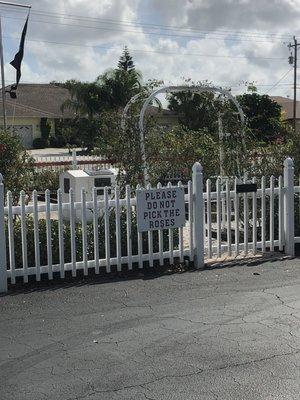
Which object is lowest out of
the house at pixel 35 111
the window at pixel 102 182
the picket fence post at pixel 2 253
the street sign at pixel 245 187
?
the picket fence post at pixel 2 253

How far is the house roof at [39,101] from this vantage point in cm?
5391

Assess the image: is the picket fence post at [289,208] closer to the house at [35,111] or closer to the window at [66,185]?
the window at [66,185]

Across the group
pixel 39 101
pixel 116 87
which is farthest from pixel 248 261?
pixel 39 101

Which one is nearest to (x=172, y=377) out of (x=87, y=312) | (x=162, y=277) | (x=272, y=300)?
(x=87, y=312)

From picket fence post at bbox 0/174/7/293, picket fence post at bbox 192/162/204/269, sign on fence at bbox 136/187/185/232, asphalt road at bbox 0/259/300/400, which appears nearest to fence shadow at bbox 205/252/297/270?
picket fence post at bbox 192/162/204/269

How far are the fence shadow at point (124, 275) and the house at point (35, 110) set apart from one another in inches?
1728

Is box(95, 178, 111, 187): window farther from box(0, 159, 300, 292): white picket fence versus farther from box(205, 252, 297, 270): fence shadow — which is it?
box(205, 252, 297, 270): fence shadow

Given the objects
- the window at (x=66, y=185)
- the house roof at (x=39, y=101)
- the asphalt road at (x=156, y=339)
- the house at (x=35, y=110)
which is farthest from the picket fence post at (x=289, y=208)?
the house roof at (x=39, y=101)

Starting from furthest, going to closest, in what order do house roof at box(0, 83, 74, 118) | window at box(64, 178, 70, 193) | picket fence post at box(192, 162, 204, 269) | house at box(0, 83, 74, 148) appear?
house roof at box(0, 83, 74, 118)
house at box(0, 83, 74, 148)
window at box(64, 178, 70, 193)
picket fence post at box(192, 162, 204, 269)

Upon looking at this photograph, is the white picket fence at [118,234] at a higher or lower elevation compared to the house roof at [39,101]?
lower

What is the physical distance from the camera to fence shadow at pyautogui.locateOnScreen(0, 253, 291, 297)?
7082 millimetres

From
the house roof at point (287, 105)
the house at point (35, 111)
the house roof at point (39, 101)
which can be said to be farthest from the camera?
the house roof at point (287, 105)

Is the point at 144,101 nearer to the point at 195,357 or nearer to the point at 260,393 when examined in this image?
the point at 195,357

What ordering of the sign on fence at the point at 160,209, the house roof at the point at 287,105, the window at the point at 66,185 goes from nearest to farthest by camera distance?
the sign on fence at the point at 160,209 → the window at the point at 66,185 → the house roof at the point at 287,105
